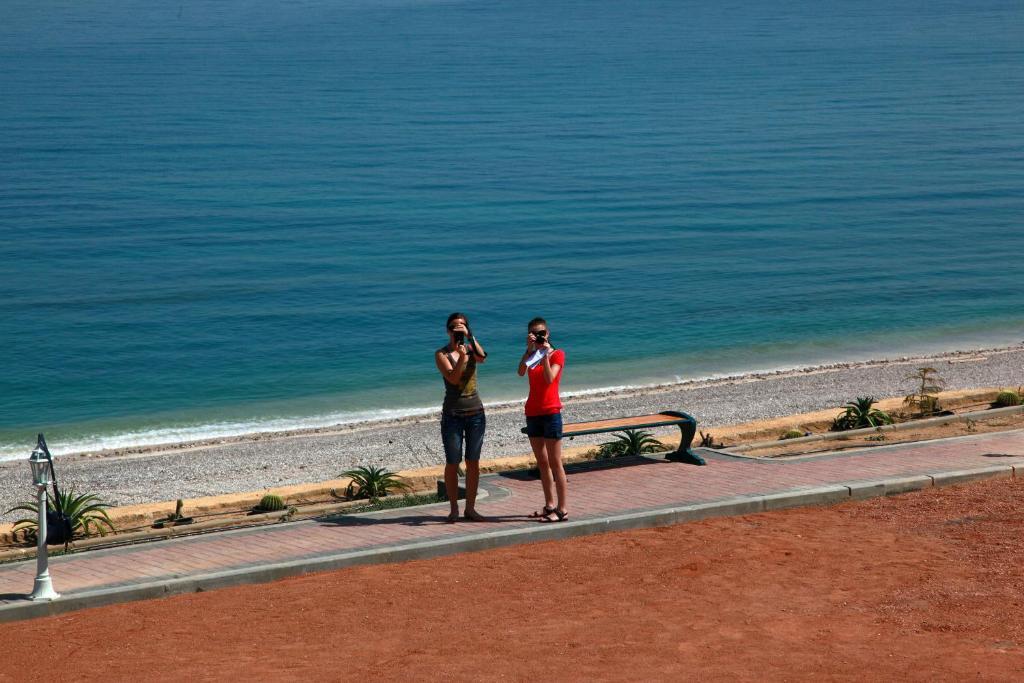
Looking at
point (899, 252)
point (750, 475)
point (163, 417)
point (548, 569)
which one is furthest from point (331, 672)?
point (899, 252)

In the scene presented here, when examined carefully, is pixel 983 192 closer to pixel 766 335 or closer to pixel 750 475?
pixel 766 335

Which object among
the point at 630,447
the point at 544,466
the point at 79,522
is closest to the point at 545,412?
the point at 544,466

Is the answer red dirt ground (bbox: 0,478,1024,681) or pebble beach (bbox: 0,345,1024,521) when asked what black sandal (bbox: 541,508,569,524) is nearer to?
red dirt ground (bbox: 0,478,1024,681)

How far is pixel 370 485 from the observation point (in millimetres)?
12586

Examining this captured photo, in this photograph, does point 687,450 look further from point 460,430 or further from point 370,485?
point 370,485

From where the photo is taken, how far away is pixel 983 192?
5269 cm

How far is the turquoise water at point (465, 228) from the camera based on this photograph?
1117 inches

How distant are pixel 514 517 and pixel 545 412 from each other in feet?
3.28

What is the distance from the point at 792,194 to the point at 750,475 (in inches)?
1659

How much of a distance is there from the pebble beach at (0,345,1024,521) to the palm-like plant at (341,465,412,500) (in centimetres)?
451

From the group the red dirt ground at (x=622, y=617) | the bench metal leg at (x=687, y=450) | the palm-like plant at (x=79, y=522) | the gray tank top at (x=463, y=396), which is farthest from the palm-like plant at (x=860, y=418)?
the palm-like plant at (x=79, y=522)

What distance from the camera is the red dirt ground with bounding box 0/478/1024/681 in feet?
24.5

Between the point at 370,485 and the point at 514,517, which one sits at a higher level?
the point at 370,485

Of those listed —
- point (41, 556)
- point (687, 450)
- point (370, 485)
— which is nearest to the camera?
point (41, 556)
